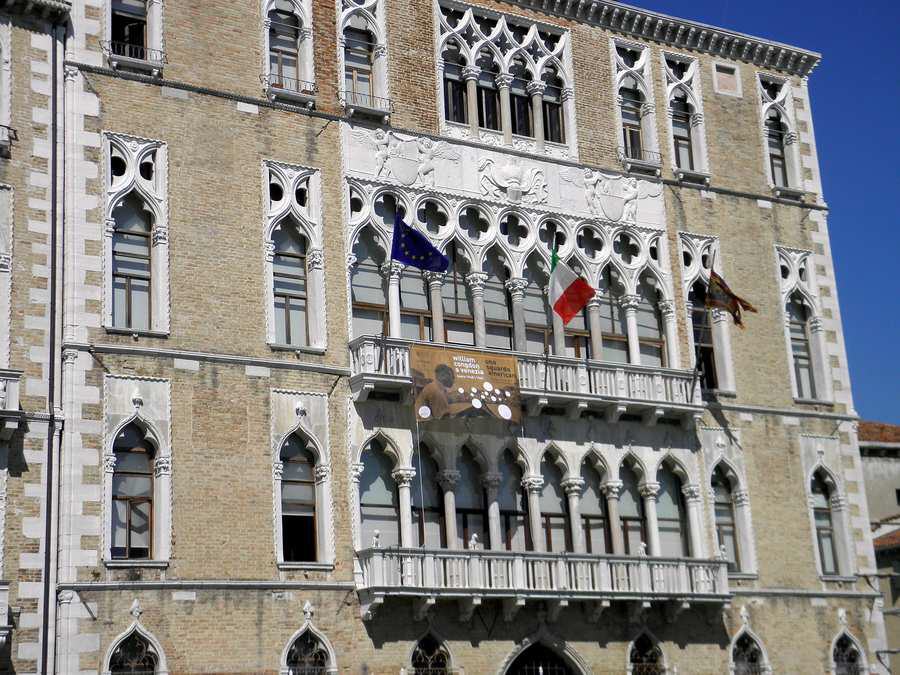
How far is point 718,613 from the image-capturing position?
29125mm

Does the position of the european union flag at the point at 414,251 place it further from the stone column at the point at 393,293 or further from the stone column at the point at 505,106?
the stone column at the point at 505,106

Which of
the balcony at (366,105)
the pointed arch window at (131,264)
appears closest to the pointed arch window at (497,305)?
the balcony at (366,105)

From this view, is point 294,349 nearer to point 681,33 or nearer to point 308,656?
point 308,656

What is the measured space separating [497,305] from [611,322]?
275cm

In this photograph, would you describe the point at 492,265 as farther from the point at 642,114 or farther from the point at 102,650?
the point at 102,650

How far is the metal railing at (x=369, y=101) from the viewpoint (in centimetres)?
2853

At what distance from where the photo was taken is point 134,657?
23328 mm

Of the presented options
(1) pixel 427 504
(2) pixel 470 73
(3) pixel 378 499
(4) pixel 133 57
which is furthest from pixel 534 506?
(4) pixel 133 57

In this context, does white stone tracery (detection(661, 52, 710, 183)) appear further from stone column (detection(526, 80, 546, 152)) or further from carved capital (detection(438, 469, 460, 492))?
carved capital (detection(438, 469, 460, 492))

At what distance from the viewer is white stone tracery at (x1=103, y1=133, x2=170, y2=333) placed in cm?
2519

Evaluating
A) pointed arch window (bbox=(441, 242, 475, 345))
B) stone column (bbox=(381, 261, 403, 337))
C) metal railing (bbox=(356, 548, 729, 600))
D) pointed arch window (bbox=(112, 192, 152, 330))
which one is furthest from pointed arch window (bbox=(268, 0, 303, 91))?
metal railing (bbox=(356, 548, 729, 600))

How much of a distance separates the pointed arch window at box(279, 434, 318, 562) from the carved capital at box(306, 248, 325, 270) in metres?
3.19

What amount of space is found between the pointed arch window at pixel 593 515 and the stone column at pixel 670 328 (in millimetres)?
3253

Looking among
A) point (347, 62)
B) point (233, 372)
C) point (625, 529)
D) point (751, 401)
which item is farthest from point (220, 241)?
point (751, 401)
